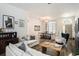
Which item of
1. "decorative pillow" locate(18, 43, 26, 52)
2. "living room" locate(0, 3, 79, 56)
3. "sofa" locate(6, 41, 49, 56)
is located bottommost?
"sofa" locate(6, 41, 49, 56)

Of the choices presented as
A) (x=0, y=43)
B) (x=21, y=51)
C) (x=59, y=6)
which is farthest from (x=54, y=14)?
(x=0, y=43)

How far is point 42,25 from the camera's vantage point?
6.91ft

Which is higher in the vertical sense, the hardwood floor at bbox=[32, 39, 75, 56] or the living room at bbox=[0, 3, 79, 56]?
the living room at bbox=[0, 3, 79, 56]

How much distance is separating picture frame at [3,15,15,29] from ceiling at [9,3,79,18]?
0.27m

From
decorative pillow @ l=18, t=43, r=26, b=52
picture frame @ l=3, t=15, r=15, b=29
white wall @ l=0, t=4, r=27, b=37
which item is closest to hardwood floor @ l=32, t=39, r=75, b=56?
decorative pillow @ l=18, t=43, r=26, b=52

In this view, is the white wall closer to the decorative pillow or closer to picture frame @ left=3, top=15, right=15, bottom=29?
picture frame @ left=3, top=15, right=15, bottom=29

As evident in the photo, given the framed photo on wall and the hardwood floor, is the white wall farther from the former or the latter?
Answer: the hardwood floor

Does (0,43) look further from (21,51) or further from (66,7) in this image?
(66,7)

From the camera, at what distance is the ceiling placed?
202cm

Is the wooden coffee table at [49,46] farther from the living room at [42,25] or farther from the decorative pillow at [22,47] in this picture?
the decorative pillow at [22,47]

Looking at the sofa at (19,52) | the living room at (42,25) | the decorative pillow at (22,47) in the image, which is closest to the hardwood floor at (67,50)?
the living room at (42,25)

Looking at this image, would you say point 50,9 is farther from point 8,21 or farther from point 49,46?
point 8,21

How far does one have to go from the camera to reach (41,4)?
6.73 ft

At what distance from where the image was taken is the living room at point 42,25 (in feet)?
6.64
